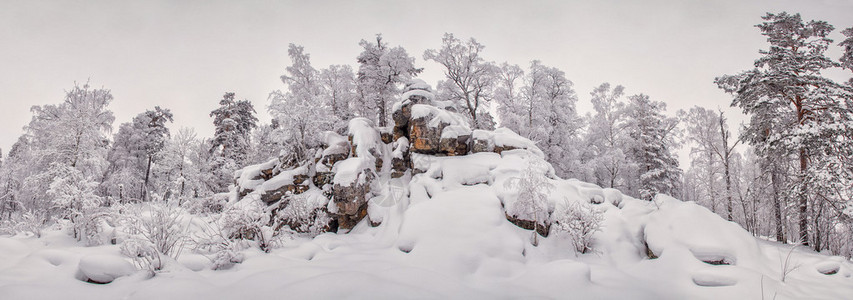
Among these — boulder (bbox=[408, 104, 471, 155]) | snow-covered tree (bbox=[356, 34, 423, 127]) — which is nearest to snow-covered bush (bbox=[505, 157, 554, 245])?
boulder (bbox=[408, 104, 471, 155])

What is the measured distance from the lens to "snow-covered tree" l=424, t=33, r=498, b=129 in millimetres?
19422

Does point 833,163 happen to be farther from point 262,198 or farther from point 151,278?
point 262,198

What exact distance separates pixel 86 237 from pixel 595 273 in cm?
1410

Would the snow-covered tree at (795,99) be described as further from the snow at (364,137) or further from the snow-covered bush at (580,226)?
the snow at (364,137)

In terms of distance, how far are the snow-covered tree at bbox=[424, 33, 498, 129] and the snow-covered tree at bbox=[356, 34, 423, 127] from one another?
6.04 ft

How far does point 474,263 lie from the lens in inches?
292

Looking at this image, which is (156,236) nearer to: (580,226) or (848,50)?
(580,226)

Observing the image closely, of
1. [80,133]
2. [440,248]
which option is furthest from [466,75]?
[80,133]

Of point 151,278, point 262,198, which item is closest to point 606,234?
point 151,278

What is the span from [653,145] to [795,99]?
761 cm

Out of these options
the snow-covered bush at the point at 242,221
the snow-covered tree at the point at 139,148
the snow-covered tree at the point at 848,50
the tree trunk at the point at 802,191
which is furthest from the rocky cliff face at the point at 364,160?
the snow-covered tree at the point at 139,148

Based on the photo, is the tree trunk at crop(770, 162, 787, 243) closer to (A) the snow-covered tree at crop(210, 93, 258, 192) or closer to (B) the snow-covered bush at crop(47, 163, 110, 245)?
(B) the snow-covered bush at crop(47, 163, 110, 245)

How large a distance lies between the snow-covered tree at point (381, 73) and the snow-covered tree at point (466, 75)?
1842 millimetres

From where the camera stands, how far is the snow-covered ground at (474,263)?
4.81 metres
